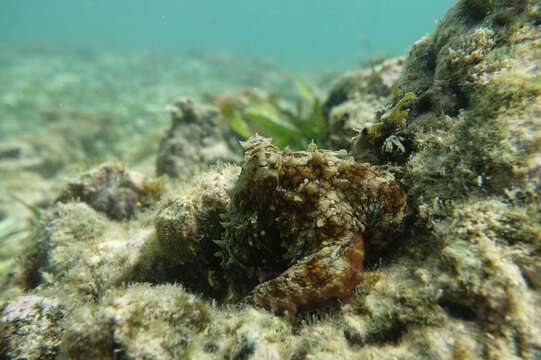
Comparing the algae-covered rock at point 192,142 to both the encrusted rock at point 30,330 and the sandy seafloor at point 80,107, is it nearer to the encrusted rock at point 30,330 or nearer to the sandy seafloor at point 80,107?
the sandy seafloor at point 80,107

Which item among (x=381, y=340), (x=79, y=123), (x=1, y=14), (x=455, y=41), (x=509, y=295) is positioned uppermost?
(x=1, y=14)

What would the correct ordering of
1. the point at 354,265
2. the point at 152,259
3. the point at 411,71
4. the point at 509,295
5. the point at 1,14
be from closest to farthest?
the point at 509,295, the point at 354,265, the point at 152,259, the point at 411,71, the point at 1,14

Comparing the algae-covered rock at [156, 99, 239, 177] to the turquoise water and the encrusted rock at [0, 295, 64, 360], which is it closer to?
the encrusted rock at [0, 295, 64, 360]

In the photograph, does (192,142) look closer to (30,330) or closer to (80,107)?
(30,330)

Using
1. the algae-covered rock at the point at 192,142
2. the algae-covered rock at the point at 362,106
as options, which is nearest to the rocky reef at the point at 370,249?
the algae-covered rock at the point at 362,106

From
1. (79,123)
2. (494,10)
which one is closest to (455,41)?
(494,10)

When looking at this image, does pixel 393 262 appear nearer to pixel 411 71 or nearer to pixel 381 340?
pixel 381 340

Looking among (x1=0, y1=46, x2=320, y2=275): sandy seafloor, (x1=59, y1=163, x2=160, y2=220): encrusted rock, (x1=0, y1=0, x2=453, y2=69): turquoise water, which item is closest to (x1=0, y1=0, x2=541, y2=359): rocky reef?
(x1=59, y1=163, x2=160, y2=220): encrusted rock
